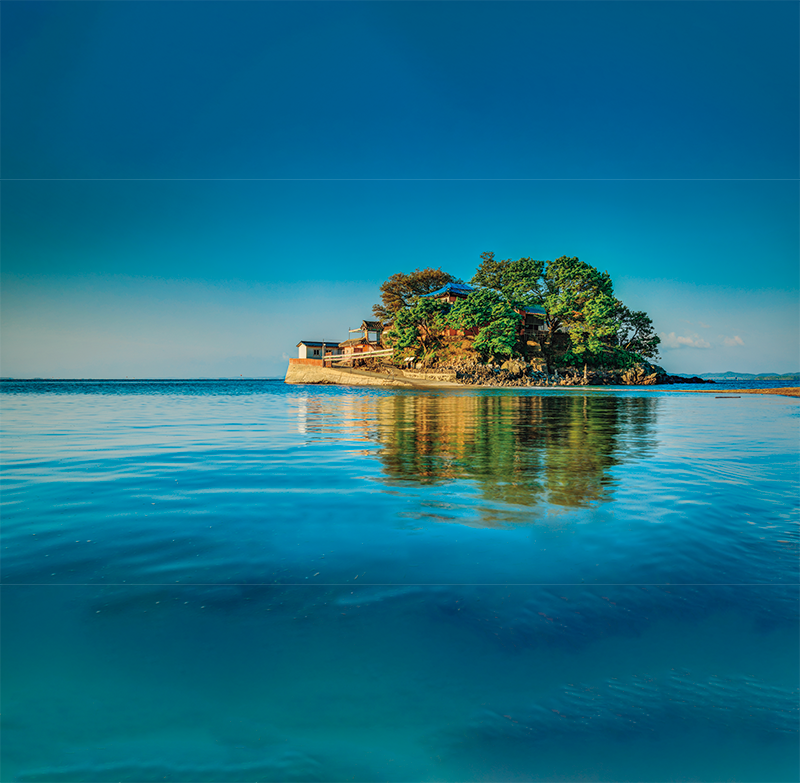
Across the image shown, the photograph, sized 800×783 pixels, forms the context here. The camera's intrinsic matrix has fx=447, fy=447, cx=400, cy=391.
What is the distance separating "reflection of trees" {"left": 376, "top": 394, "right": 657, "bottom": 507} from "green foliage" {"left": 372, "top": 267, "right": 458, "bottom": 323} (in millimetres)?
58402

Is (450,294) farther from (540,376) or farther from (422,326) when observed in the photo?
(540,376)

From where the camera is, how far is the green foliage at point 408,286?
68.6 m

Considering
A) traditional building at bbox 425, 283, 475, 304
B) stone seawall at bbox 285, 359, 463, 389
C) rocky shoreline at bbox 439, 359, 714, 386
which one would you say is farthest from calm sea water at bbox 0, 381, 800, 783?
traditional building at bbox 425, 283, 475, 304

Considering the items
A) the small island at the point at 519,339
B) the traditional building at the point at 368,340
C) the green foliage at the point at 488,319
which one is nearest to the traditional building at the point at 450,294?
the small island at the point at 519,339

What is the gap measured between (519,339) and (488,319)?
6636mm

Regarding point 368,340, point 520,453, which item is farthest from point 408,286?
point 520,453

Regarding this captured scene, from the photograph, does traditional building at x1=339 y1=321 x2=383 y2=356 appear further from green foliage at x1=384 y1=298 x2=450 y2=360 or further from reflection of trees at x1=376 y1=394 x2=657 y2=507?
reflection of trees at x1=376 y1=394 x2=657 y2=507

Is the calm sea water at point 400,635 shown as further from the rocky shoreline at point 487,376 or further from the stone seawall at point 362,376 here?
the rocky shoreline at point 487,376

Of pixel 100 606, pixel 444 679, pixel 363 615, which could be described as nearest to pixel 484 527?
pixel 363 615

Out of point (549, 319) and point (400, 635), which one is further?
point (549, 319)

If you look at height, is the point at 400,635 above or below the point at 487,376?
below

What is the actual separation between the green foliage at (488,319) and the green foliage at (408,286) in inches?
692

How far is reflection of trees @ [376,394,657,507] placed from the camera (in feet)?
16.1

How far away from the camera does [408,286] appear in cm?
6938
